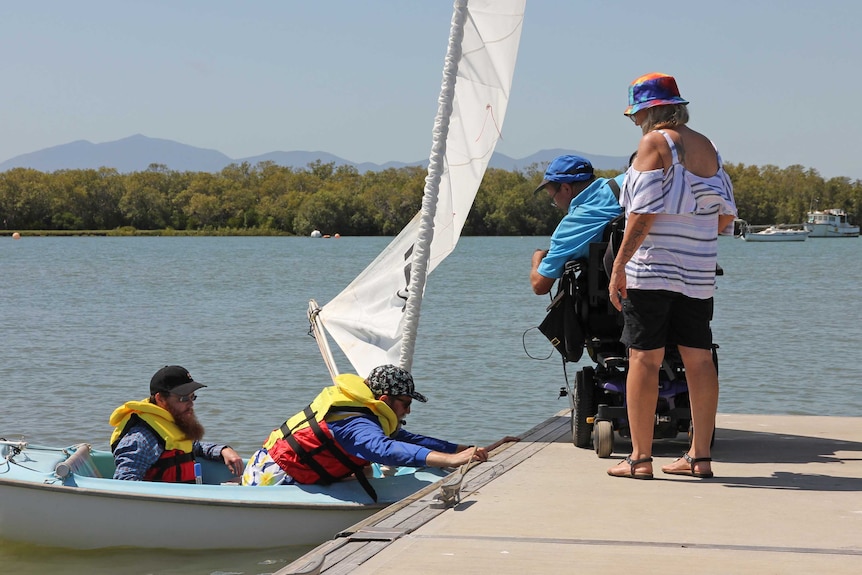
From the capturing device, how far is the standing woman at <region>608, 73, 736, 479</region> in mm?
5113

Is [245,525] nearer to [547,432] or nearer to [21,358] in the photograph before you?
[547,432]

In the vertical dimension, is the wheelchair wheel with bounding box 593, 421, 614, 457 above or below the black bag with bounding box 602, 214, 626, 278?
below

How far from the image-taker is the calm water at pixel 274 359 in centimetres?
1187

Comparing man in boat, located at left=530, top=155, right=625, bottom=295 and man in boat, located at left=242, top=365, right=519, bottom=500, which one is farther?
man in boat, located at left=530, top=155, right=625, bottom=295

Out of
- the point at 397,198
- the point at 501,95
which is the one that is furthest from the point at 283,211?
the point at 501,95

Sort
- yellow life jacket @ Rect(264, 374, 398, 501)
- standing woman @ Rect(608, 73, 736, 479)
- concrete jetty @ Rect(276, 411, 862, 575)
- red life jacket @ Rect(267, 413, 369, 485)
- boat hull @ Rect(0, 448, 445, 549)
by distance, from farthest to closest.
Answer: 1. boat hull @ Rect(0, 448, 445, 549)
2. red life jacket @ Rect(267, 413, 369, 485)
3. yellow life jacket @ Rect(264, 374, 398, 501)
4. standing woman @ Rect(608, 73, 736, 479)
5. concrete jetty @ Rect(276, 411, 862, 575)

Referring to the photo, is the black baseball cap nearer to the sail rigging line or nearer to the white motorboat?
the sail rigging line

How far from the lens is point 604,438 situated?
5.97 m

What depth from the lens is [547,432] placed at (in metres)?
6.99

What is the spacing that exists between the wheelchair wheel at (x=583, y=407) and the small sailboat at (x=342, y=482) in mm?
877

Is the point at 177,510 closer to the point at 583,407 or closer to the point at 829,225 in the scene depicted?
the point at 583,407

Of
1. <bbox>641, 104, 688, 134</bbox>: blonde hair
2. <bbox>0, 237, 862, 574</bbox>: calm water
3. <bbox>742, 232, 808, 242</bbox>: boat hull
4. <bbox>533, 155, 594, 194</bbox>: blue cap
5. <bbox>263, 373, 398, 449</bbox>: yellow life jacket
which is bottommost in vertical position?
<bbox>0, 237, 862, 574</bbox>: calm water

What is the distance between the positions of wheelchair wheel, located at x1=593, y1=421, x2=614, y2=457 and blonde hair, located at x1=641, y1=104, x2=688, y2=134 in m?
1.57

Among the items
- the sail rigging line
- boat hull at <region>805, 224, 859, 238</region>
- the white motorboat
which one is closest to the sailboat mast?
the sail rigging line
